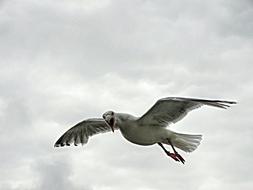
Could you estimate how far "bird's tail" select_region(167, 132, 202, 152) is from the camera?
48.0 feet

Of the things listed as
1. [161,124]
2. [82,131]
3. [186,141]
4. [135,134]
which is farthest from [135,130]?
[82,131]

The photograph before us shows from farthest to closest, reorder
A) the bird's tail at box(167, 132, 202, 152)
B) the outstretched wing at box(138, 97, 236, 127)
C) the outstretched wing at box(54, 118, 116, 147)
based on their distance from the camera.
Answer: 1. the outstretched wing at box(54, 118, 116, 147)
2. the bird's tail at box(167, 132, 202, 152)
3. the outstretched wing at box(138, 97, 236, 127)

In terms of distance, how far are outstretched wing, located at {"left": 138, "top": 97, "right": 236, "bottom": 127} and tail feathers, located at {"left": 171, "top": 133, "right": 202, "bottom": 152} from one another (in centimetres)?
60

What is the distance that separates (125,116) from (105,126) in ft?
8.96

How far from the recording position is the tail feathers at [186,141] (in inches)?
575

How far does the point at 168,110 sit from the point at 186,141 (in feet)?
3.92

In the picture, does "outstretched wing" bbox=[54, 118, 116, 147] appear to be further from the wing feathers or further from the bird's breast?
the bird's breast

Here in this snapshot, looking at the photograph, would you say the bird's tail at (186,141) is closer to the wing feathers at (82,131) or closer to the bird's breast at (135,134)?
the bird's breast at (135,134)

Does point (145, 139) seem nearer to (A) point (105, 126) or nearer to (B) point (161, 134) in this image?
(B) point (161, 134)

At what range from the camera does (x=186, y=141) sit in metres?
14.7

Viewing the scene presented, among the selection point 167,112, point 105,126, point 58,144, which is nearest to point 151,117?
point 167,112

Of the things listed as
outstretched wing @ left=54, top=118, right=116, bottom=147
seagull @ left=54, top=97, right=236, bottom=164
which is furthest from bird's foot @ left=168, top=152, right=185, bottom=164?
outstretched wing @ left=54, top=118, right=116, bottom=147

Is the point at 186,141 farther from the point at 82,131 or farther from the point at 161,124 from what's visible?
the point at 82,131

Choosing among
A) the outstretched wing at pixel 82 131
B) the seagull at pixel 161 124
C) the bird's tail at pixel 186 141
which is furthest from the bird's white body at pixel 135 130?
the outstretched wing at pixel 82 131
